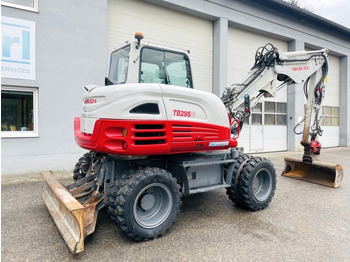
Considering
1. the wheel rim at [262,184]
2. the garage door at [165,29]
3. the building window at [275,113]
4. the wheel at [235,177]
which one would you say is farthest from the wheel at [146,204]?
the building window at [275,113]

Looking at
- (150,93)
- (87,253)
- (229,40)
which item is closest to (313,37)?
(229,40)

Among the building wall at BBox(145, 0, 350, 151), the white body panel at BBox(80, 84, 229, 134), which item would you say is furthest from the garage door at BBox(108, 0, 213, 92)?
the white body panel at BBox(80, 84, 229, 134)

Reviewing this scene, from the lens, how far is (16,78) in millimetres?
6082

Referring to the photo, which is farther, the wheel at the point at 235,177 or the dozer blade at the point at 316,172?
the dozer blade at the point at 316,172

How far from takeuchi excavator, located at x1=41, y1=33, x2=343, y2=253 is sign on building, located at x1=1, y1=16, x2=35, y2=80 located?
3.19m

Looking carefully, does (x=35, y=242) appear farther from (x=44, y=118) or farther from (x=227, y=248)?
(x=44, y=118)

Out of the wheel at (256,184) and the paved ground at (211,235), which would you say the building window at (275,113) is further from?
the wheel at (256,184)

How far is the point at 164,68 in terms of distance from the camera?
389cm

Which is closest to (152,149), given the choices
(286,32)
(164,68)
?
(164,68)

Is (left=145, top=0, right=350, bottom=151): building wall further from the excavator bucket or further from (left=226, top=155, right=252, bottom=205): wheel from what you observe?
the excavator bucket

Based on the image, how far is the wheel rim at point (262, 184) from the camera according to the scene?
4.49 metres

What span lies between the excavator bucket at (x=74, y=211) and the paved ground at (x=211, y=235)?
0.82ft

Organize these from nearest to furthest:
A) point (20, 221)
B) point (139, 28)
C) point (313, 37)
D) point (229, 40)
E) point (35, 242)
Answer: point (35, 242)
point (20, 221)
point (139, 28)
point (229, 40)
point (313, 37)

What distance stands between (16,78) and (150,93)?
15.3 feet
